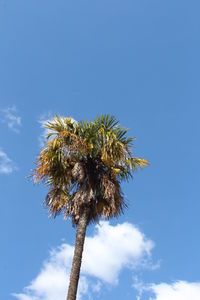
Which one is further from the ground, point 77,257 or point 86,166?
point 86,166

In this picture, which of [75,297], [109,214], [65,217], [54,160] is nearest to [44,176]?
[54,160]

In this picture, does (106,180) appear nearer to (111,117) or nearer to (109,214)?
(109,214)

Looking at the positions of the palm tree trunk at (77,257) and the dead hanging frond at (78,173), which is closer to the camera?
the palm tree trunk at (77,257)

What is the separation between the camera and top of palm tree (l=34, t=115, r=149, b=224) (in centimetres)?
1270

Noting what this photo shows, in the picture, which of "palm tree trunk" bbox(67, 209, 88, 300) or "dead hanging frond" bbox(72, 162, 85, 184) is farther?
"dead hanging frond" bbox(72, 162, 85, 184)

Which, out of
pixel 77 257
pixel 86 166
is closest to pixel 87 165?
pixel 86 166

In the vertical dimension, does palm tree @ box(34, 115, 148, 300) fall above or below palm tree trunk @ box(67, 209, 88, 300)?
above

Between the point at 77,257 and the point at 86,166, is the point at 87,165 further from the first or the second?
the point at 77,257

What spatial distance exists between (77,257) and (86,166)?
3488mm

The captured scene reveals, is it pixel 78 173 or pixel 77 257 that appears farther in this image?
pixel 78 173

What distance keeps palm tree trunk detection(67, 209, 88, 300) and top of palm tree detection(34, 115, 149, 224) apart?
93cm

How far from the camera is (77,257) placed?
35.3ft

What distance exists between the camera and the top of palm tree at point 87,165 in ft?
41.7

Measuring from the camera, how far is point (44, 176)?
13.4 metres
